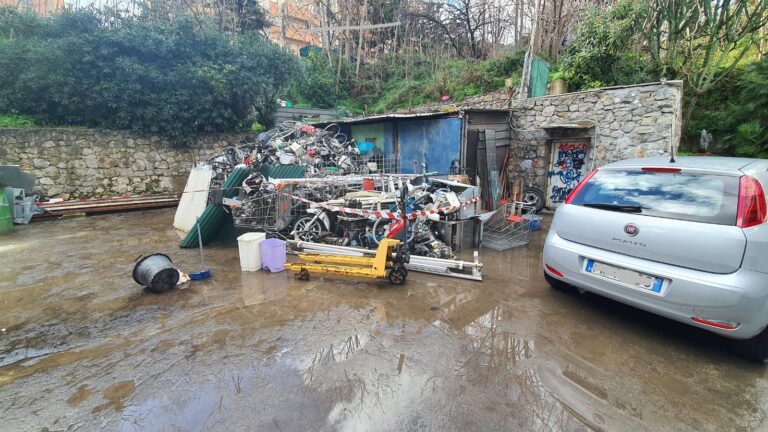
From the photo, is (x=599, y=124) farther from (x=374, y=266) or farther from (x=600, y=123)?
(x=374, y=266)

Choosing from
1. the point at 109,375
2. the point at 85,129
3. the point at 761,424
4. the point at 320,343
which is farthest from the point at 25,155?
the point at 761,424

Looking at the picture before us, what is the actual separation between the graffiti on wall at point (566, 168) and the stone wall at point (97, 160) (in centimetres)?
1176

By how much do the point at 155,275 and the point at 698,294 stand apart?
553 centimetres

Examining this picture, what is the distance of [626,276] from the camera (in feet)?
9.98

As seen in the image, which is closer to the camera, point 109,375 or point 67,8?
point 109,375

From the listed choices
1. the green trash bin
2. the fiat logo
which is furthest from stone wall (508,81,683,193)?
the green trash bin

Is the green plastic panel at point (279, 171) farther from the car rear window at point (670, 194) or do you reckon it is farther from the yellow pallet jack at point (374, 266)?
the car rear window at point (670, 194)

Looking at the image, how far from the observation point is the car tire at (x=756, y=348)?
2.76 metres

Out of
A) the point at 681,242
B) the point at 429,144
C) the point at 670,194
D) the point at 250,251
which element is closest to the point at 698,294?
the point at 681,242

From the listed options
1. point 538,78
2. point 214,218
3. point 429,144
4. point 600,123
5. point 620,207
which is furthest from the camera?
point 538,78

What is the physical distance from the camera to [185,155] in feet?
41.6

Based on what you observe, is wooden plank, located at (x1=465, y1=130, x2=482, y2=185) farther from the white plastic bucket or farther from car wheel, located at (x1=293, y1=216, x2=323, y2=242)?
the white plastic bucket

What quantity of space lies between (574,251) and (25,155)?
557 inches

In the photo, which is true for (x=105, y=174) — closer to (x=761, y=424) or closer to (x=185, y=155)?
(x=185, y=155)
